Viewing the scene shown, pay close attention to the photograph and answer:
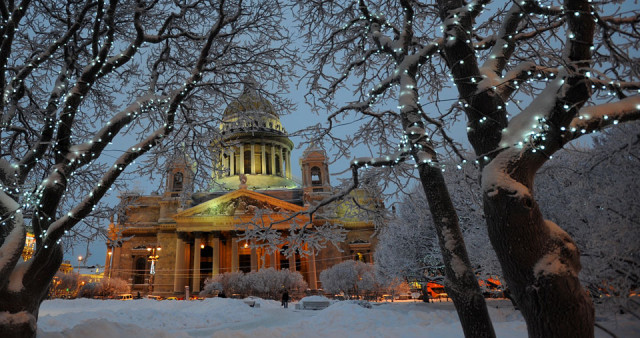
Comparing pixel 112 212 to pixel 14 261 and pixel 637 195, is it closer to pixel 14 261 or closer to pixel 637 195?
pixel 14 261

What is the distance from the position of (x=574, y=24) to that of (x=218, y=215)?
42290 mm

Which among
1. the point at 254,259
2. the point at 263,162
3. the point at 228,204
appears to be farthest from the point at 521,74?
the point at 263,162

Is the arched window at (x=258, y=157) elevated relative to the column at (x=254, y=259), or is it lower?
elevated

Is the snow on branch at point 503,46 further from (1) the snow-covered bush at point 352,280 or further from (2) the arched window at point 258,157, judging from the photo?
(2) the arched window at point 258,157

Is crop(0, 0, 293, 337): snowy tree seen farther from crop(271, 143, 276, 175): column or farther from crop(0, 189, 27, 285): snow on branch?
crop(271, 143, 276, 175): column

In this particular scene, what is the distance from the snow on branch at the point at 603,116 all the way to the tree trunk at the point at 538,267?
31.4 inches

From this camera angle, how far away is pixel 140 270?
4594 centimetres

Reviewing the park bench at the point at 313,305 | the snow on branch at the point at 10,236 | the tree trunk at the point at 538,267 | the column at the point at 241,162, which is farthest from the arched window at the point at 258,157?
the tree trunk at the point at 538,267

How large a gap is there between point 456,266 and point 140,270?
49.4m

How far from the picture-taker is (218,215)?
140 feet

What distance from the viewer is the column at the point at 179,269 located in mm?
40675

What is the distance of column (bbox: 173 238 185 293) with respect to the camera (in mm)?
40675

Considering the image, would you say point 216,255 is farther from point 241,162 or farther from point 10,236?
point 10,236

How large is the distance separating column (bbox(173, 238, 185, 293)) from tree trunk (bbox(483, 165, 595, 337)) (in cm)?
4217
